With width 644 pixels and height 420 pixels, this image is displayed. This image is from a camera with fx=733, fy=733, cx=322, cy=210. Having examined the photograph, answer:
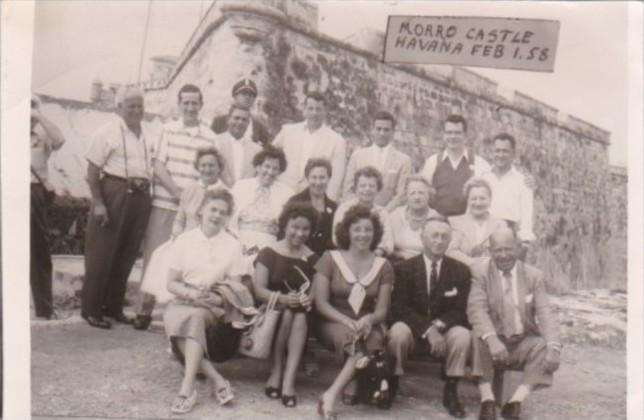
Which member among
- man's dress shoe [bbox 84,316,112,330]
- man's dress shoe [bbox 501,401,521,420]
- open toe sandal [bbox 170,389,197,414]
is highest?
man's dress shoe [bbox 84,316,112,330]

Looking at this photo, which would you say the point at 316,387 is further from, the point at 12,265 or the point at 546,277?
the point at 12,265

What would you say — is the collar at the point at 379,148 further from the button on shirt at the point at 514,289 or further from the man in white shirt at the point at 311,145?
the button on shirt at the point at 514,289

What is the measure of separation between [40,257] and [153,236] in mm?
557

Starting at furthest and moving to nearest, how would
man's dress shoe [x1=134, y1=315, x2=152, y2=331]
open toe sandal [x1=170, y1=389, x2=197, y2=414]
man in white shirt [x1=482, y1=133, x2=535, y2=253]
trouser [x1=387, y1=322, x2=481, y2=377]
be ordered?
1. man in white shirt [x1=482, y1=133, x2=535, y2=253]
2. man's dress shoe [x1=134, y1=315, x2=152, y2=331]
3. trouser [x1=387, y1=322, x2=481, y2=377]
4. open toe sandal [x1=170, y1=389, x2=197, y2=414]

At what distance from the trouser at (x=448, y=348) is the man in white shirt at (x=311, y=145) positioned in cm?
76

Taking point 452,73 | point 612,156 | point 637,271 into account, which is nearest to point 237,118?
point 452,73

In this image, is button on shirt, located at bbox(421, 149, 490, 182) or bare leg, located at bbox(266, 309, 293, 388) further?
button on shirt, located at bbox(421, 149, 490, 182)

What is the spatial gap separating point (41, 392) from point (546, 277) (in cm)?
262

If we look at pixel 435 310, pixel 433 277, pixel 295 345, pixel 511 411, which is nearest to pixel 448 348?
pixel 435 310

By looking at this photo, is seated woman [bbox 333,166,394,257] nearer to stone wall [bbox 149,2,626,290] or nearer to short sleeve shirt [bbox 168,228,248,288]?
stone wall [bbox 149,2,626,290]

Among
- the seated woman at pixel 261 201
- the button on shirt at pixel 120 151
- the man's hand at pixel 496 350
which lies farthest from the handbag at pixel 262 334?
the man's hand at pixel 496 350

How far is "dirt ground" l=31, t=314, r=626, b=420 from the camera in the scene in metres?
3.55

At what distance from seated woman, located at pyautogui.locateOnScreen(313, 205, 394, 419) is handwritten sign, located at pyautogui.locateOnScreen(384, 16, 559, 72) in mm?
856

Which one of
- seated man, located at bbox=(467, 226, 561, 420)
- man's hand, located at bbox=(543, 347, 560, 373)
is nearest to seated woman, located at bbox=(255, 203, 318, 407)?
seated man, located at bbox=(467, 226, 561, 420)
